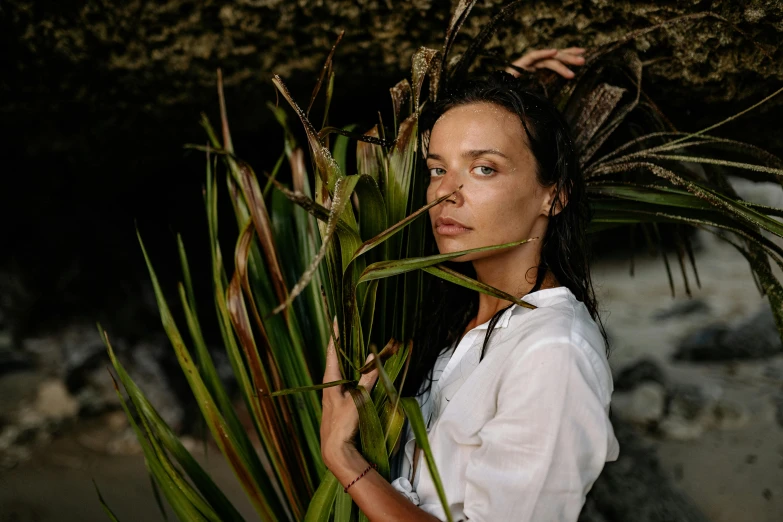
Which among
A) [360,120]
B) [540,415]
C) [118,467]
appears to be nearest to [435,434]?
[540,415]

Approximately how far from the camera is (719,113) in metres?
1.51

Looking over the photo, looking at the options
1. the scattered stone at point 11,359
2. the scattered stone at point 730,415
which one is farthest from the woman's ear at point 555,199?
the scattered stone at point 11,359

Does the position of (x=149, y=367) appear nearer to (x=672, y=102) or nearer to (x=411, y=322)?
(x=411, y=322)

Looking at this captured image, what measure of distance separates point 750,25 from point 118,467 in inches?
82.7

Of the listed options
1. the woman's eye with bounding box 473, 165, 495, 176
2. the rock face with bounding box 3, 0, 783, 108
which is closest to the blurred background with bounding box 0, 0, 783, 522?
the rock face with bounding box 3, 0, 783, 108

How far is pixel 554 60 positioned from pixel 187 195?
1.37 meters

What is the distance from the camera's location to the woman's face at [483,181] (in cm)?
101

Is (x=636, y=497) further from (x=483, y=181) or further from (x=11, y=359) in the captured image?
(x=11, y=359)

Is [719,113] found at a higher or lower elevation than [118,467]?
higher

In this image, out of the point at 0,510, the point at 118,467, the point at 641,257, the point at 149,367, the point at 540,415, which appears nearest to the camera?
the point at 540,415

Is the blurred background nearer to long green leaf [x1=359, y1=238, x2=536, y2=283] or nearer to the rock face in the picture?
the rock face

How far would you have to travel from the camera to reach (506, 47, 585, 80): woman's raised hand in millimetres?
1339

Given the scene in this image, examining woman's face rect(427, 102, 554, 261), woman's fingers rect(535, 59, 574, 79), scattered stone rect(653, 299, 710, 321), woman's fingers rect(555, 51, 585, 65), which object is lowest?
scattered stone rect(653, 299, 710, 321)

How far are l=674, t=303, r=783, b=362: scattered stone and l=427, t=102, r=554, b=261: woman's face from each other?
179 centimetres
